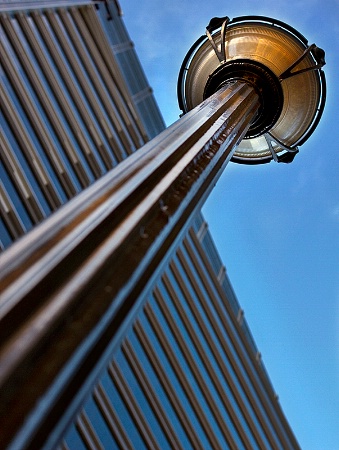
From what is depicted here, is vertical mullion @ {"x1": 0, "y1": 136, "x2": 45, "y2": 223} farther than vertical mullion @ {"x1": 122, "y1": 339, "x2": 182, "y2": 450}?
No

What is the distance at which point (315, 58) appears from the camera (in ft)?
34.9

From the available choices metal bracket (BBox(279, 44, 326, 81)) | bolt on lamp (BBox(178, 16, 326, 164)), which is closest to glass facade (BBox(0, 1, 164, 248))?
bolt on lamp (BBox(178, 16, 326, 164))

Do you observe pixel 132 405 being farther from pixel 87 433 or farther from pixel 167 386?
pixel 87 433

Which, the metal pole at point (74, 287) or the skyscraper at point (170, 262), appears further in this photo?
the skyscraper at point (170, 262)

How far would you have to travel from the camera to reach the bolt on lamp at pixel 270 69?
10445mm

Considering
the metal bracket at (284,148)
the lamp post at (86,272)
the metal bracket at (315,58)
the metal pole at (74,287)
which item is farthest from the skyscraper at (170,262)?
the metal pole at (74,287)

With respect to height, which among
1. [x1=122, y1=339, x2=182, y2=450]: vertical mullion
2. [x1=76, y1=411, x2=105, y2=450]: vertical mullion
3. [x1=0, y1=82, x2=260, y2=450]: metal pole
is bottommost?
[x1=0, y1=82, x2=260, y2=450]: metal pole

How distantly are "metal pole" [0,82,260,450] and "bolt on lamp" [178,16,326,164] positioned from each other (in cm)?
751

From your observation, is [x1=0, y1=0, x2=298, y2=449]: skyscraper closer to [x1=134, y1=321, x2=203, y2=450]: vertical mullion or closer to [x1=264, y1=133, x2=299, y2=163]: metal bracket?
[x1=134, y1=321, x2=203, y2=450]: vertical mullion

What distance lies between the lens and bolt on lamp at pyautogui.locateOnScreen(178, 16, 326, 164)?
1045cm

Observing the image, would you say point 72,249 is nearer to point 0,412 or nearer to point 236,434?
point 0,412

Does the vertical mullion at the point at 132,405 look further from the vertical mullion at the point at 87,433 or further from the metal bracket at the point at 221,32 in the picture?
the metal bracket at the point at 221,32

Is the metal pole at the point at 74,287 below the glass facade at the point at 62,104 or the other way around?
below

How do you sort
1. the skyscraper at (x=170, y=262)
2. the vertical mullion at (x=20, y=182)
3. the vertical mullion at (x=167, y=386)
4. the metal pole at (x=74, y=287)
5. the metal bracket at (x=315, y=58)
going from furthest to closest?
the vertical mullion at (x=167, y=386) → the skyscraper at (x=170, y=262) → the vertical mullion at (x=20, y=182) → the metal bracket at (x=315, y=58) → the metal pole at (x=74, y=287)
